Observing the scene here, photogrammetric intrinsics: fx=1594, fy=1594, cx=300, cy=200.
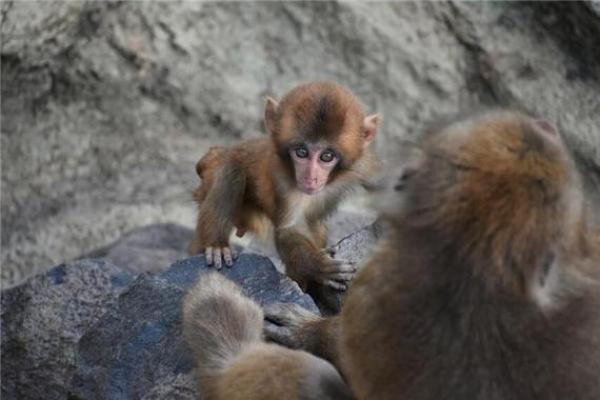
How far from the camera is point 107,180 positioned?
1180 cm

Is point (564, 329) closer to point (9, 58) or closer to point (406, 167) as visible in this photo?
point (406, 167)

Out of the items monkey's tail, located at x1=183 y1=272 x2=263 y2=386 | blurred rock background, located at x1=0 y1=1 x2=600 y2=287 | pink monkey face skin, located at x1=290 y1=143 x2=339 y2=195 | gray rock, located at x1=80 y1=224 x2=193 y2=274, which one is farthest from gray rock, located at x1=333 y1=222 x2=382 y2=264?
blurred rock background, located at x1=0 y1=1 x2=600 y2=287

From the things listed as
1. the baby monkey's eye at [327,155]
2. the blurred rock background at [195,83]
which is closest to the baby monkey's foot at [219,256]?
the baby monkey's eye at [327,155]

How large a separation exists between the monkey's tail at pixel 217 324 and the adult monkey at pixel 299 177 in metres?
1.15

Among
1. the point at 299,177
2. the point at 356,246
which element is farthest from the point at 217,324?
the point at 299,177

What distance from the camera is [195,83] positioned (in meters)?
11.9

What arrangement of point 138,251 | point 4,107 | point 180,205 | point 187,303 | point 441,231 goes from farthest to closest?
point 180,205
point 4,107
point 138,251
point 187,303
point 441,231

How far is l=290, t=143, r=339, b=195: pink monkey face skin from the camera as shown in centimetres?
870

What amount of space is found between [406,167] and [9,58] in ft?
18.0

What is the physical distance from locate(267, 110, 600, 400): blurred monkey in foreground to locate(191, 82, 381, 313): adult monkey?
7.59 ft

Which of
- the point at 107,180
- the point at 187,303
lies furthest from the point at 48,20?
the point at 187,303

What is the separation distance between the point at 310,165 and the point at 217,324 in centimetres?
193

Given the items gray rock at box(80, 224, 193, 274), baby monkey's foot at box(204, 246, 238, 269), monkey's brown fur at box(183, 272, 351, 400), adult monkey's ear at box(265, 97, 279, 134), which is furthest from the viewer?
gray rock at box(80, 224, 193, 274)

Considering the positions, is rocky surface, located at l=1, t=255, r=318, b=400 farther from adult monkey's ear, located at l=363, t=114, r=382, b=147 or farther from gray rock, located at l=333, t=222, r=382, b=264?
adult monkey's ear, located at l=363, t=114, r=382, b=147
